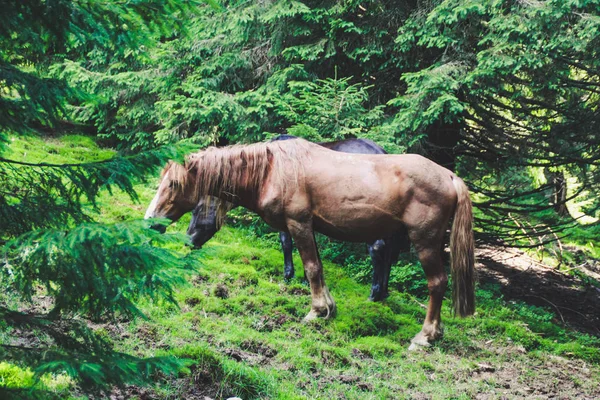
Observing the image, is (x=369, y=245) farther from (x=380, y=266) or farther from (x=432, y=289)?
(x=432, y=289)

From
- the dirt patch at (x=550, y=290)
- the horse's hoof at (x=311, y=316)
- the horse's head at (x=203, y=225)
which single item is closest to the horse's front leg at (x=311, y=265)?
the horse's hoof at (x=311, y=316)

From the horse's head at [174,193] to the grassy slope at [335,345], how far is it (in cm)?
70

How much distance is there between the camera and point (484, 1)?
23.7 ft

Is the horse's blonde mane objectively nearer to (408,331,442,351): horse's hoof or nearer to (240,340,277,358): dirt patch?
(240,340,277,358): dirt patch

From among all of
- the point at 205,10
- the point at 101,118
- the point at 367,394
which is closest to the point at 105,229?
the point at 367,394

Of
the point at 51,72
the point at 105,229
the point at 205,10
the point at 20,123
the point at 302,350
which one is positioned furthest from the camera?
the point at 51,72

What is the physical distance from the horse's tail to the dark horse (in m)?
1.39

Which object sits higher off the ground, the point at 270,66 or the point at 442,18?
the point at 442,18

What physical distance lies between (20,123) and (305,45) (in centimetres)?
675

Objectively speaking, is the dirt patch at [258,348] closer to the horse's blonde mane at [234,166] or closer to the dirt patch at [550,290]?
the horse's blonde mane at [234,166]

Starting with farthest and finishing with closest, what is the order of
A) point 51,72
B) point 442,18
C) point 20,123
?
point 51,72 → point 442,18 → point 20,123

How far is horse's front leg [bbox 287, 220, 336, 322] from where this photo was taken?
232 inches

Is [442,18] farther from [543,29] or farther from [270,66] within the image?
[270,66]

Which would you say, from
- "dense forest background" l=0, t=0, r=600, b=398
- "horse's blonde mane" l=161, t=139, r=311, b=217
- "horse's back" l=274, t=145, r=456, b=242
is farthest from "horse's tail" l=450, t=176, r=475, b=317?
"dense forest background" l=0, t=0, r=600, b=398
